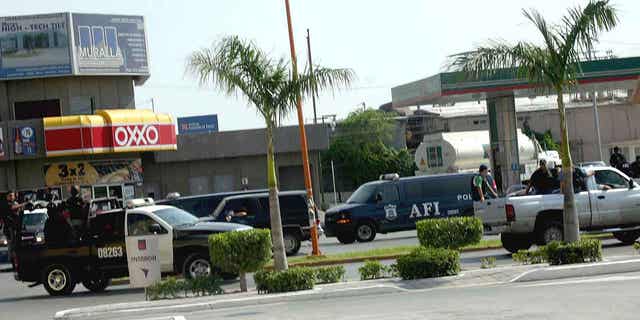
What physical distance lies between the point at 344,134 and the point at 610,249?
67412 mm

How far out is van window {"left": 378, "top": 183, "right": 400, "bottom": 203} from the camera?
1289 inches

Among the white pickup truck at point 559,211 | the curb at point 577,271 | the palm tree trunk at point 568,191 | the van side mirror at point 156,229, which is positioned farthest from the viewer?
the white pickup truck at point 559,211

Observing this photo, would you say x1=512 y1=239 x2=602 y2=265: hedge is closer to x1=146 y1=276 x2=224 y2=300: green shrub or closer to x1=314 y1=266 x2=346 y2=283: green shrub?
x1=314 y1=266 x2=346 y2=283: green shrub

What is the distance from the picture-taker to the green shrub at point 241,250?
1803 cm

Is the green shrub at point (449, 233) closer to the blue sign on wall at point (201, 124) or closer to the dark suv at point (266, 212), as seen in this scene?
the dark suv at point (266, 212)

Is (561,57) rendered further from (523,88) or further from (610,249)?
(523,88)

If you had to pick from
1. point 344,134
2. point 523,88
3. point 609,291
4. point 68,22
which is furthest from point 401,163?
point 609,291

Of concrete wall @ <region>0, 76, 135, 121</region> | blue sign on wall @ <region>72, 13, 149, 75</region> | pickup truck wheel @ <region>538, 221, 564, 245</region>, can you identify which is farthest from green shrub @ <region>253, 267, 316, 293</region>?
concrete wall @ <region>0, 76, 135, 121</region>

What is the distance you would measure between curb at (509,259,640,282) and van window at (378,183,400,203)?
1506cm

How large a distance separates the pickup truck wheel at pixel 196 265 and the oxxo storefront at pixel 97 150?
1020 inches

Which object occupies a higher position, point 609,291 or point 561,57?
point 561,57

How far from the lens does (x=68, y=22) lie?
163ft

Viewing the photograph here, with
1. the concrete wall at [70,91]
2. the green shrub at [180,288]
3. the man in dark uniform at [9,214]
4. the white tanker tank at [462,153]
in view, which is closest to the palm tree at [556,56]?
the green shrub at [180,288]

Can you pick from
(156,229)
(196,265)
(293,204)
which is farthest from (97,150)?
(196,265)
